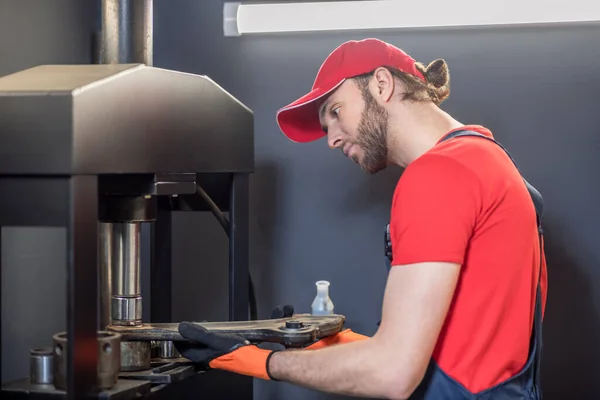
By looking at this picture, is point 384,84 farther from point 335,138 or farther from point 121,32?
point 121,32

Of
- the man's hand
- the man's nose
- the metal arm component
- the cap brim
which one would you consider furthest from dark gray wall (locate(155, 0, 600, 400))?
the man's hand

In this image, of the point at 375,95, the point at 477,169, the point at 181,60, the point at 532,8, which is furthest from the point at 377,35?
the point at 477,169

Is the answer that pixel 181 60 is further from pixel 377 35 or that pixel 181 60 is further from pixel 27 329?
pixel 27 329

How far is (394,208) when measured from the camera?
4.18 ft

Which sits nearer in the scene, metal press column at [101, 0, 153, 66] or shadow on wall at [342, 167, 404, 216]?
metal press column at [101, 0, 153, 66]

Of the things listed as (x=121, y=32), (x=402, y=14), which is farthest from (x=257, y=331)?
(x=402, y=14)

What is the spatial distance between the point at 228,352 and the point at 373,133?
489mm

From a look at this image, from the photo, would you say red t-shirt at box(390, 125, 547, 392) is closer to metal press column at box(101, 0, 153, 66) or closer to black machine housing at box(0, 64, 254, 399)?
black machine housing at box(0, 64, 254, 399)

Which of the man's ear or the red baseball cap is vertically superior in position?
the red baseball cap

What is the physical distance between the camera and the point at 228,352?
4.52ft

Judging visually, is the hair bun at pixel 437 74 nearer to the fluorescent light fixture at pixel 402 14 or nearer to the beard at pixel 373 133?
the beard at pixel 373 133

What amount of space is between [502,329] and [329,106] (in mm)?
552

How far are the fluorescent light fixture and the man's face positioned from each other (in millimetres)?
504

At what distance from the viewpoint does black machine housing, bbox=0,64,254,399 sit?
110 cm
